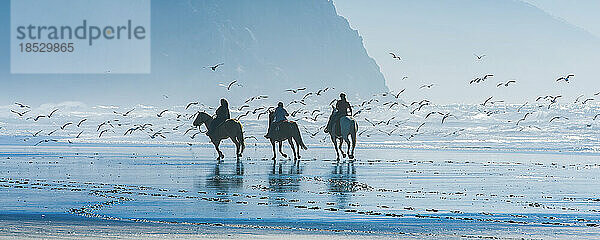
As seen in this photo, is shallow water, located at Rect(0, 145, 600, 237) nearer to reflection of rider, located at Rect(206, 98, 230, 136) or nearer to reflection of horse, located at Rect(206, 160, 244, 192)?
reflection of horse, located at Rect(206, 160, 244, 192)

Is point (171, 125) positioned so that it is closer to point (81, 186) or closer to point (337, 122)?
point (337, 122)

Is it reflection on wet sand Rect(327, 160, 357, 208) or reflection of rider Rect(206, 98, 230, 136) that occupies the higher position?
reflection of rider Rect(206, 98, 230, 136)

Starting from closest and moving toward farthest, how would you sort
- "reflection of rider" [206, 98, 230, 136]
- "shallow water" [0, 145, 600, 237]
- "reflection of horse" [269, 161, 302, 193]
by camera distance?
"shallow water" [0, 145, 600, 237]
"reflection of horse" [269, 161, 302, 193]
"reflection of rider" [206, 98, 230, 136]

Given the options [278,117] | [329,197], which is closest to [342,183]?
[329,197]

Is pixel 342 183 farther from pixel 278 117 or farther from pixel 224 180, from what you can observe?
pixel 278 117

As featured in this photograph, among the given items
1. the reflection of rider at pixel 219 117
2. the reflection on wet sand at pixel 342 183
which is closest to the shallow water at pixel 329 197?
the reflection on wet sand at pixel 342 183

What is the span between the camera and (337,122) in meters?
35.8

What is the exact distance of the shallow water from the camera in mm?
13492

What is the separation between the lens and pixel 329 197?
17703 mm

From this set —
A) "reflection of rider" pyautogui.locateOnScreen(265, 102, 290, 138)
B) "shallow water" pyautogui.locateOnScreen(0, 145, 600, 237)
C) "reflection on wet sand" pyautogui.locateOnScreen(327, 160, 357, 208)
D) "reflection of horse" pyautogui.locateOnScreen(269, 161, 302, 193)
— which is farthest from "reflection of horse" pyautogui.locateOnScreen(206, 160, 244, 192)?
"reflection of rider" pyautogui.locateOnScreen(265, 102, 290, 138)

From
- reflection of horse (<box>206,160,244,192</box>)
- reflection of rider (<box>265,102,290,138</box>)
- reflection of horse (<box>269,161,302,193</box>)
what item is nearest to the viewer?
reflection of horse (<box>269,161,302,193</box>)

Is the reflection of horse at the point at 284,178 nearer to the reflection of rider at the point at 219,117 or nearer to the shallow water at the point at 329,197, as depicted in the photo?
the shallow water at the point at 329,197

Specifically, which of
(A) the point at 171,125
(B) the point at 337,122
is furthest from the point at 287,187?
(A) the point at 171,125

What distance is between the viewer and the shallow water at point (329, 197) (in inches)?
531
